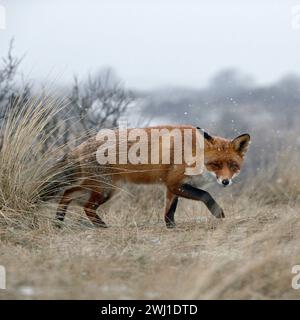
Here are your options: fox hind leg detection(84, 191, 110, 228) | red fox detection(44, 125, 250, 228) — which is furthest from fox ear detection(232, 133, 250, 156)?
fox hind leg detection(84, 191, 110, 228)

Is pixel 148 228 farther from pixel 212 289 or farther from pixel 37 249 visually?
pixel 212 289

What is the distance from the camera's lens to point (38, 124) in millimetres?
5195

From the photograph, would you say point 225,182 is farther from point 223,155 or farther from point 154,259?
point 154,259

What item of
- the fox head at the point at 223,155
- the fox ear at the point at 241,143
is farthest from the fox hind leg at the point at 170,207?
the fox ear at the point at 241,143

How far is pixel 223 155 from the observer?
5.36 metres

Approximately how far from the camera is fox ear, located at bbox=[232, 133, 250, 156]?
5371 millimetres

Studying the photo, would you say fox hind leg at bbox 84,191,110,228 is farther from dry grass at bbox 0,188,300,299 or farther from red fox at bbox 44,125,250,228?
dry grass at bbox 0,188,300,299

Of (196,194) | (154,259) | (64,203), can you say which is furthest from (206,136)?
(154,259)

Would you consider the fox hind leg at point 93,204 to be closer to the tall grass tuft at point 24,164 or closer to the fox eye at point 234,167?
the tall grass tuft at point 24,164

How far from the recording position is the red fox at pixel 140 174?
528 centimetres

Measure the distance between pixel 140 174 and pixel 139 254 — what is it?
1530 mm

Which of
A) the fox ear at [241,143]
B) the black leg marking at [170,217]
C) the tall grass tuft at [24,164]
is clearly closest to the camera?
the tall grass tuft at [24,164]

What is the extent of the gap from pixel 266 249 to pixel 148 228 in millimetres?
1500
